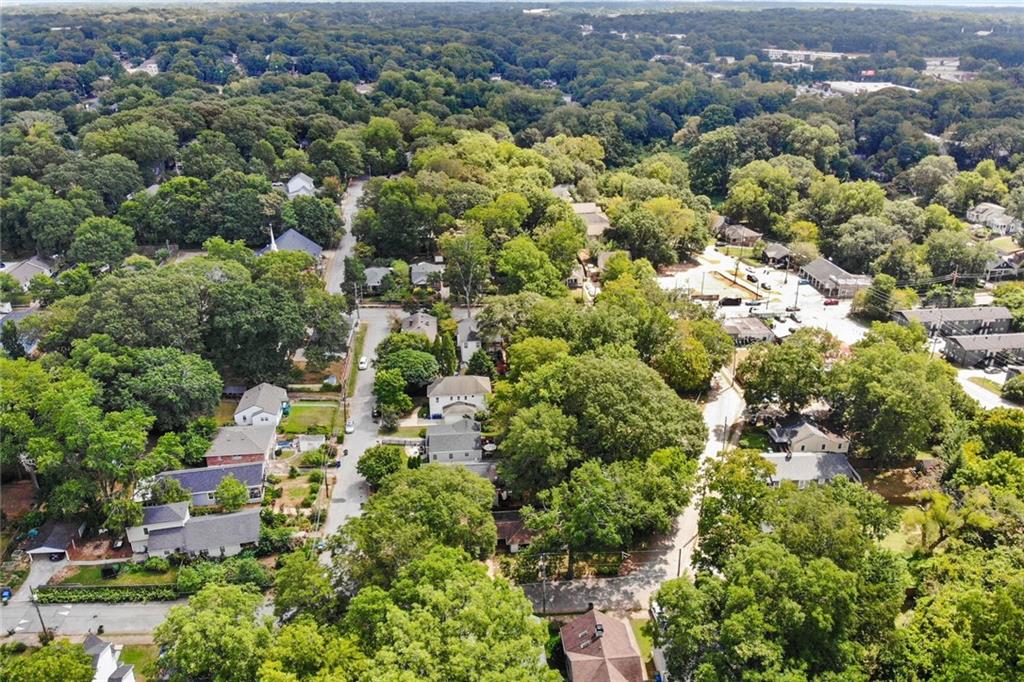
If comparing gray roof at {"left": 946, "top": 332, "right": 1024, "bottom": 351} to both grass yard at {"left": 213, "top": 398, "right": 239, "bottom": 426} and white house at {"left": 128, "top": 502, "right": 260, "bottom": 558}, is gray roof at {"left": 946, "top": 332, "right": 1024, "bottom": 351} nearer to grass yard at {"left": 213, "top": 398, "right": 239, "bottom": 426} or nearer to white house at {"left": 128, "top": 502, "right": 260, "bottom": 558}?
white house at {"left": 128, "top": 502, "right": 260, "bottom": 558}

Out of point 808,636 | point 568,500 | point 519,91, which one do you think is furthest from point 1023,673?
point 519,91

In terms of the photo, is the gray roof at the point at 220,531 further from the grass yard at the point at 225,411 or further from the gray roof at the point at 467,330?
the gray roof at the point at 467,330

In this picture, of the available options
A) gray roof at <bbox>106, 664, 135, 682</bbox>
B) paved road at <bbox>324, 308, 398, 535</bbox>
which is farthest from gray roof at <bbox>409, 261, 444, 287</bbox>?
gray roof at <bbox>106, 664, 135, 682</bbox>

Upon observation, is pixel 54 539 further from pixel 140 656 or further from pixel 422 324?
pixel 422 324

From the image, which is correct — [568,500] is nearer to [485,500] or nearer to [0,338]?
[485,500]

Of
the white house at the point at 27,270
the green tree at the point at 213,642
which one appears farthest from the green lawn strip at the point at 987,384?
the white house at the point at 27,270
